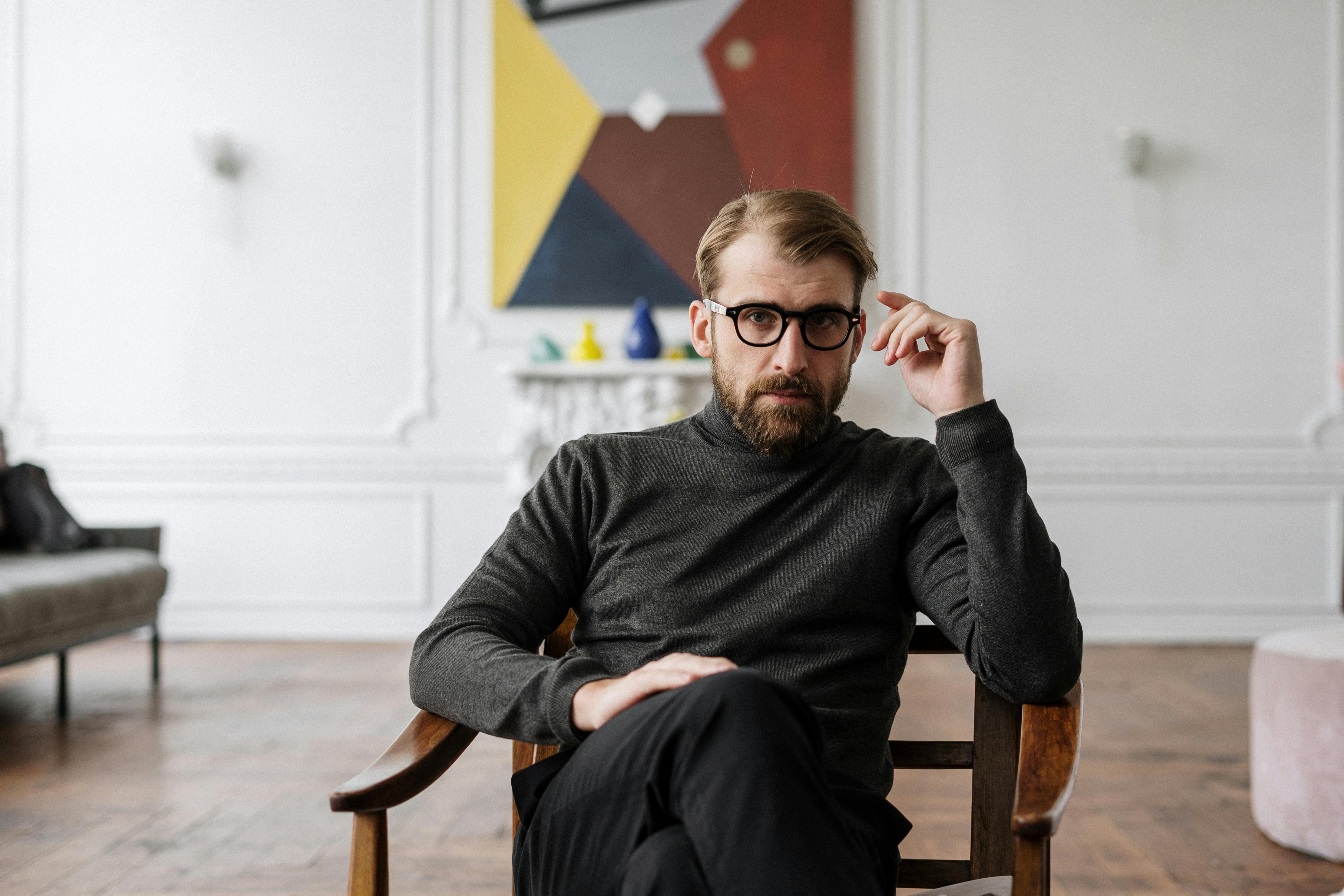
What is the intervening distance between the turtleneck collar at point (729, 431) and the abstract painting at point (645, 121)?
10.6 feet

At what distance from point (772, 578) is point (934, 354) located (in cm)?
32

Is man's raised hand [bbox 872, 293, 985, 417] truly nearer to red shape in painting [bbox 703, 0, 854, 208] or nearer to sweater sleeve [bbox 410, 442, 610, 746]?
sweater sleeve [bbox 410, 442, 610, 746]

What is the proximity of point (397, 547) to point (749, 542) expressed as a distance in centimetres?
363

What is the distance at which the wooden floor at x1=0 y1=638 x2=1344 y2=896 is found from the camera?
1.95 metres

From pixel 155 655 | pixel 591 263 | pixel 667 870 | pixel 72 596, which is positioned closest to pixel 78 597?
pixel 72 596

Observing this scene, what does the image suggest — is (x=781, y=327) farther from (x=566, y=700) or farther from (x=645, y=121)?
(x=645, y=121)

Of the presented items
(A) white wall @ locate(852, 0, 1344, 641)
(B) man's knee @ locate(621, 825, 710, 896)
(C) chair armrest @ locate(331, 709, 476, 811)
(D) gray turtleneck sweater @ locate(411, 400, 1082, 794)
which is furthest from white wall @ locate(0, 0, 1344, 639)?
(B) man's knee @ locate(621, 825, 710, 896)

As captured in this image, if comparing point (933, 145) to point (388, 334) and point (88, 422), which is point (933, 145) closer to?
point (388, 334)

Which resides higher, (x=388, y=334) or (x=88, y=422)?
(x=388, y=334)

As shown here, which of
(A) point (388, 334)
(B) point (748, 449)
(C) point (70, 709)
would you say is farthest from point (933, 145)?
(C) point (70, 709)

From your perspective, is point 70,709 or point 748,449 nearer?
point 748,449

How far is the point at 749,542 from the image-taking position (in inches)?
46.7

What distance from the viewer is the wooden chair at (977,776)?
818 millimetres

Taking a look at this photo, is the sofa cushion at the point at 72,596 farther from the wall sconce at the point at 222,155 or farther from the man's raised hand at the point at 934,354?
the man's raised hand at the point at 934,354
